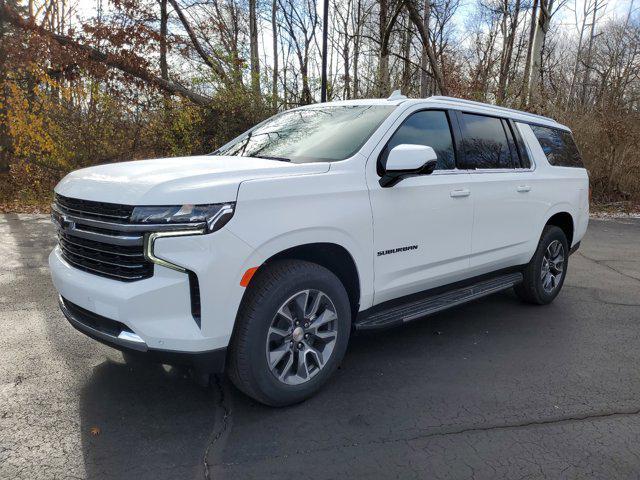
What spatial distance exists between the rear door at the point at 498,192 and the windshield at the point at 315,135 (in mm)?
983

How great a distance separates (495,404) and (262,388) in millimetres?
1499

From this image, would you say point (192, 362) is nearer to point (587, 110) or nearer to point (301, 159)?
point (301, 159)

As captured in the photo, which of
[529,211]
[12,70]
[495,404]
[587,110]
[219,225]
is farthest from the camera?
[587,110]

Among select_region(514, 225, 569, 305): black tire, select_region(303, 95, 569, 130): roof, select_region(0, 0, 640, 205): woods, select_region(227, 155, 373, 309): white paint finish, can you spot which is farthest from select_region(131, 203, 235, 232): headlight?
select_region(0, 0, 640, 205): woods

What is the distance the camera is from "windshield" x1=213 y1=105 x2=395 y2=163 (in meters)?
3.55

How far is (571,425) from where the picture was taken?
2.98m

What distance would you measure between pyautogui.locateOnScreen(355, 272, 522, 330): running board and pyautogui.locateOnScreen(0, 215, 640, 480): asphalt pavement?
41 centimetres

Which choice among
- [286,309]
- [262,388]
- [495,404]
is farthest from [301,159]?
[495,404]

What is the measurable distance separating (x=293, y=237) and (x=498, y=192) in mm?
2320

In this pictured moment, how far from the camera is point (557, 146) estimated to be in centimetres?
547

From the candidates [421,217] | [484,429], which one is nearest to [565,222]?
[421,217]

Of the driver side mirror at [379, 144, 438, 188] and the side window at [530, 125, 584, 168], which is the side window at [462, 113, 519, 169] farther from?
the driver side mirror at [379, 144, 438, 188]

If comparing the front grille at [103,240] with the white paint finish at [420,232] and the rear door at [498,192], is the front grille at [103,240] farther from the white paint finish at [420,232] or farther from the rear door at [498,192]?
the rear door at [498,192]

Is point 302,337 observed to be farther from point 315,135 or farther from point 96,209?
point 315,135
